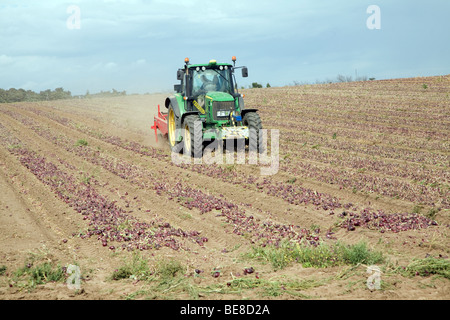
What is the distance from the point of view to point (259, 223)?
22.2ft

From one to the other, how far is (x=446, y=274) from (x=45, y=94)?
209 feet

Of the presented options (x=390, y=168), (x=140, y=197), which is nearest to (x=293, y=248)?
(x=140, y=197)

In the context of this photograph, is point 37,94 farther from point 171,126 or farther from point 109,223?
point 109,223

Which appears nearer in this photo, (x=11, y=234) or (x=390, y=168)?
(x=11, y=234)

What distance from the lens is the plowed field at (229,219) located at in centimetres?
461

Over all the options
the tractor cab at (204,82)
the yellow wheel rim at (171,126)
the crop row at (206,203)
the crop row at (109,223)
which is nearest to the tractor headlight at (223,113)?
the tractor cab at (204,82)

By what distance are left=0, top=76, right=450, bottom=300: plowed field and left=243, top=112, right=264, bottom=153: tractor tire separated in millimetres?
990

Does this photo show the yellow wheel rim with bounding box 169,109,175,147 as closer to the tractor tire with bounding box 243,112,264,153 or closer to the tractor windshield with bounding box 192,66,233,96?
the tractor windshield with bounding box 192,66,233,96

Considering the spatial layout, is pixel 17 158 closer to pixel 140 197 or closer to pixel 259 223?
pixel 140 197

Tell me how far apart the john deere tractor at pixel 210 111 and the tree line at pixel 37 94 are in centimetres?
4296

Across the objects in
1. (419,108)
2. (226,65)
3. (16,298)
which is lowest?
(16,298)

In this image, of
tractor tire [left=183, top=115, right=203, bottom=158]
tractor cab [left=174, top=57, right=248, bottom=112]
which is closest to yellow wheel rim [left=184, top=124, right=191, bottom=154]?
tractor tire [left=183, top=115, right=203, bottom=158]

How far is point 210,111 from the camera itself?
1198 centimetres

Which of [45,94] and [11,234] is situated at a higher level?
[45,94]
